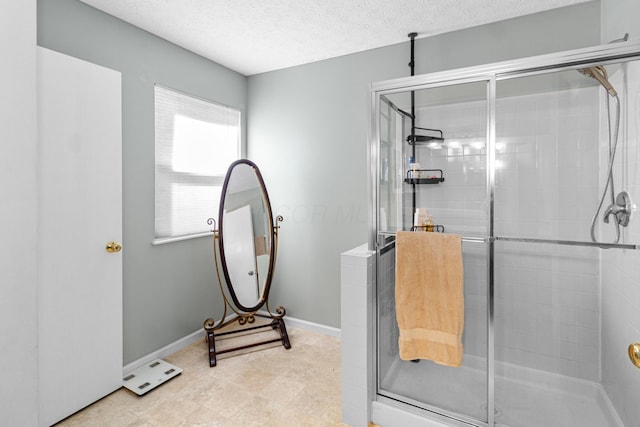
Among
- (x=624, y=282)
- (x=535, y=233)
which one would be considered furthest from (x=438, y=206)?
(x=624, y=282)

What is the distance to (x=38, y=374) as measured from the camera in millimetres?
1619

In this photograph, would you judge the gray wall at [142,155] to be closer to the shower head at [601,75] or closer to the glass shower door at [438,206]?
the glass shower door at [438,206]

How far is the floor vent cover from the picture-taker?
203 centimetres

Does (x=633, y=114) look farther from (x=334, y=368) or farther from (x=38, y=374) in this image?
(x=38, y=374)

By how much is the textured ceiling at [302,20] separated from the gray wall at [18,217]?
65 centimetres

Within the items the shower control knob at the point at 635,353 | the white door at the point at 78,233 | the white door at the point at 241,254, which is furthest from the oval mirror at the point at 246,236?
the shower control knob at the point at 635,353

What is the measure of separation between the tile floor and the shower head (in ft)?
6.76

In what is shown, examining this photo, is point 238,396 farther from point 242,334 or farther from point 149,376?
point 242,334

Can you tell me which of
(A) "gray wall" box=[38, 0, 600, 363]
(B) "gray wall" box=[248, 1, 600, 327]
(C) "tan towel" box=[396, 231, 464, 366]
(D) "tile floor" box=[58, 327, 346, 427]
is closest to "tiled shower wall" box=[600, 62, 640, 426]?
(C) "tan towel" box=[396, 231, 464, 366]

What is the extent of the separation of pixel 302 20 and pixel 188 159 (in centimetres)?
139

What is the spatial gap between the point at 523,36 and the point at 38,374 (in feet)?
11.2

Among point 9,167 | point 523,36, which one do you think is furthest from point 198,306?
point 523,36

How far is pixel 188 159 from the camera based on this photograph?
2668mm

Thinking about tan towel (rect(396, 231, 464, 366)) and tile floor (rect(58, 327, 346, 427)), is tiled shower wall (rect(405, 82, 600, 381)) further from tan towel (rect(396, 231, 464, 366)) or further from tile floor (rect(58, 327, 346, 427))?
tile floor (rect(58, 327, 346, 427))
